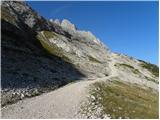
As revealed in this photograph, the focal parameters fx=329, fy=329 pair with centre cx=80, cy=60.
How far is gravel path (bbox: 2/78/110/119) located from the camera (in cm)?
4094

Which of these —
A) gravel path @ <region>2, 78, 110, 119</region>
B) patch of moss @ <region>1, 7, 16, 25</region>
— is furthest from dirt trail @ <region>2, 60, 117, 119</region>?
patch of moss @ <region>1, 7, 16, 25</region>

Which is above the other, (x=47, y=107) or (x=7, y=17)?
(x=7, y=17)

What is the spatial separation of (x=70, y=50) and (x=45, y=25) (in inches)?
1565

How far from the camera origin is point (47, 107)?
147ft

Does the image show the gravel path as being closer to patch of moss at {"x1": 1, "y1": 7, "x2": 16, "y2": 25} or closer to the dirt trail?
the dirt trail

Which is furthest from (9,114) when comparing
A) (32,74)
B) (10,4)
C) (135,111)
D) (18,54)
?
(10,4)

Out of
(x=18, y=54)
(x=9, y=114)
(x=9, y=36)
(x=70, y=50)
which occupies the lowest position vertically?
(x=9, y=114)

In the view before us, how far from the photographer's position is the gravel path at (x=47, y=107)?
134 feet

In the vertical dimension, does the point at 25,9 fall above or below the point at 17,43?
above

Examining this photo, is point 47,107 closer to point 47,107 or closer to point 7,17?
point 47,107

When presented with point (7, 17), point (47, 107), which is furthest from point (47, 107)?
point (7, 17)

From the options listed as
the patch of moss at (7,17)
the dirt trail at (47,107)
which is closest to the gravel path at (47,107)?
the dirt trail at (47,107)

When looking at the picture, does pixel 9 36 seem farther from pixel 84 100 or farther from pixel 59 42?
pixel 84 100

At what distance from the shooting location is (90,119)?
39.5m
